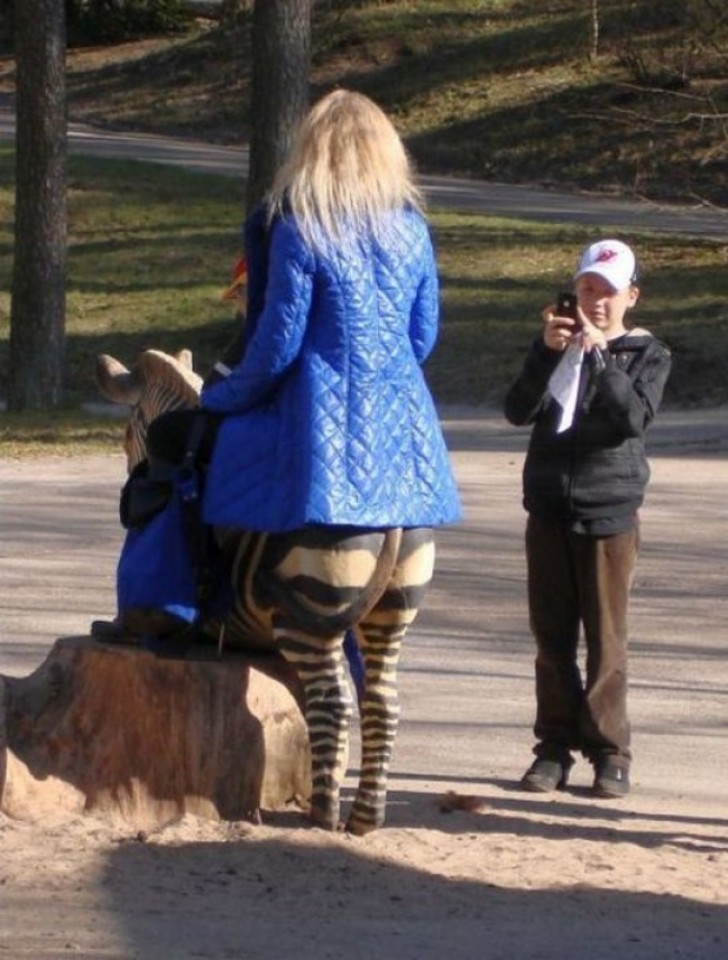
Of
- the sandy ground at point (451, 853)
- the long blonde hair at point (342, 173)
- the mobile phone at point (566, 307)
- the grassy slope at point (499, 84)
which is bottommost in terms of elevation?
the sandy ground at point (451, 853)

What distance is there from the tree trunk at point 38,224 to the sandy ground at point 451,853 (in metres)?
8.25

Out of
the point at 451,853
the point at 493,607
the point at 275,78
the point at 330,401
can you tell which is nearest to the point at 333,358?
the point at 330,401

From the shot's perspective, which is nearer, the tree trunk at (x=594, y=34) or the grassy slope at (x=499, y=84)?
the grassy slope at (x=499, y=84)

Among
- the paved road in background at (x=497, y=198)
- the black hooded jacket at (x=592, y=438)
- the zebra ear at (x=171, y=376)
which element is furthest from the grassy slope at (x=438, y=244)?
the zebra ear at (x=171, y=376)

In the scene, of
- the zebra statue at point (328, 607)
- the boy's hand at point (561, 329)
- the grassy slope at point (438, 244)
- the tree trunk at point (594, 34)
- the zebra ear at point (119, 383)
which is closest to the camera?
the zebra statue at point (328, 607)

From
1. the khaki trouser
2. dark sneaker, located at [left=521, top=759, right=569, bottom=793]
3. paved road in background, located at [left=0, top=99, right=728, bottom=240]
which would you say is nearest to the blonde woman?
the khaki trouser

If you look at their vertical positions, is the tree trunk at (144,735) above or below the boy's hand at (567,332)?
below

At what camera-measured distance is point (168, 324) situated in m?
21.4

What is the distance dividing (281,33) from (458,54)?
72.0 ft

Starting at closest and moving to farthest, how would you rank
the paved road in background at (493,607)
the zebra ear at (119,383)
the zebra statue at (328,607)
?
the zebra statue at (328,607), the zebra ear at (119,383), the paved road in background at (493,607)

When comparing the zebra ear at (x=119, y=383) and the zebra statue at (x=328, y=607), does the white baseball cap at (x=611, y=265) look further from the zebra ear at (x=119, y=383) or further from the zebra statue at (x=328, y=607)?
the zebra ear at (x=119, y=383)

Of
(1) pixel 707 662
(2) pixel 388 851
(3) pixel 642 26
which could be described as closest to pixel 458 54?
(3) pixel 642 26

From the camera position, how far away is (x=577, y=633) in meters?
6.57

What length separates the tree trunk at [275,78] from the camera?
60.7ft
